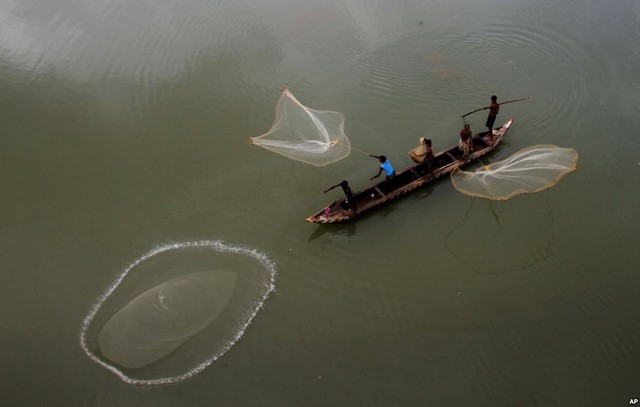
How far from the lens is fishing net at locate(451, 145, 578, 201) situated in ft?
24.1

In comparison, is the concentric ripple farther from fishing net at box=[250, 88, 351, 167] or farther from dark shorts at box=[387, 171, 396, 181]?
dark shorts at box=[387, 171, 396, 181]

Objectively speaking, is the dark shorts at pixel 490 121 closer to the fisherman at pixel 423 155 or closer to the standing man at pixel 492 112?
the standing man at pixel 492 112

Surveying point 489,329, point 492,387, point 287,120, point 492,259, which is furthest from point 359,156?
point 492,387

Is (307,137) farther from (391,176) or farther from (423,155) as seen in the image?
(423,155)

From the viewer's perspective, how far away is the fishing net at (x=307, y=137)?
7559 mm

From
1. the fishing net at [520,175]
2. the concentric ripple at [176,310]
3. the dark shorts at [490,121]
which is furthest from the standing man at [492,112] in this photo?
the concentric ripple at [176,310]

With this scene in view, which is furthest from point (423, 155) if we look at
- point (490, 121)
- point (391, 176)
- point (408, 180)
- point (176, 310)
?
point (176, 310)

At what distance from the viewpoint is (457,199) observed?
26.4ft

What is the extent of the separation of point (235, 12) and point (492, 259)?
9.17 m

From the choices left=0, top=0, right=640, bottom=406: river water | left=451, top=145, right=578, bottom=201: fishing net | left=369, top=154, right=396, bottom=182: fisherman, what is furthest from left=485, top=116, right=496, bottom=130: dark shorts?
left=369, top=154, right=396, bottom=182: fisherman

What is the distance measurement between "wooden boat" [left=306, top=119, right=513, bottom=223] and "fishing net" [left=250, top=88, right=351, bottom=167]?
841 mm

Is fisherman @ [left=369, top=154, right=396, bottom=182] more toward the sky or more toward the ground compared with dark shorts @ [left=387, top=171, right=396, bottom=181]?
more toward the sky

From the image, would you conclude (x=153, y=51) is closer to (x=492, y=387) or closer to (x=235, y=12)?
(x=235, y=12)

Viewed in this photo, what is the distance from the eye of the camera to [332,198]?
26.3ft
